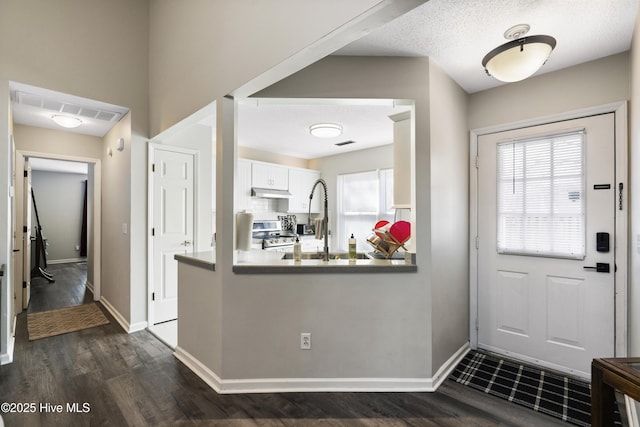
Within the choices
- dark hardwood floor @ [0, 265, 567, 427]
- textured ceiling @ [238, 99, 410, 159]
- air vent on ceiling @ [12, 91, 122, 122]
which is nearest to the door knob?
dark hardwood floor @ [0, 265, 567, 427]

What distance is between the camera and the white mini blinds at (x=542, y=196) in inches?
94.3

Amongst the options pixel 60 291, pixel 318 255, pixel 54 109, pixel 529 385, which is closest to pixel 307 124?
pixel 318 255

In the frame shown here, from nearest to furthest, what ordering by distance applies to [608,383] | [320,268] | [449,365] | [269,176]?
[608,383] < [320,268] < [449,365] < [269,176]


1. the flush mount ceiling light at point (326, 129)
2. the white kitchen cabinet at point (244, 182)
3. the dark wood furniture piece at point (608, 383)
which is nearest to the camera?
the dark wood furniture piece at point (608, 383)

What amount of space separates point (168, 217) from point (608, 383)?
382 cm

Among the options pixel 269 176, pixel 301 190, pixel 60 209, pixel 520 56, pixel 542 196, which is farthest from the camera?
pixel 60 209

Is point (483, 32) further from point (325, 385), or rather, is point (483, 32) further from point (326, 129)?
point (325, 385)

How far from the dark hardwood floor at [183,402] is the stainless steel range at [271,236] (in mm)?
2675

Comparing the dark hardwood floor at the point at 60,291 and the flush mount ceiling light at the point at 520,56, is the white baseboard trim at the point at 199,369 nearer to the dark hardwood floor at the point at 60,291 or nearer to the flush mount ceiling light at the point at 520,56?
the dark hardwood floor at the point at 60,291

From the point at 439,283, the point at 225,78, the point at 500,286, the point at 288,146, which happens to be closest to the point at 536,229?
the point at 500,286

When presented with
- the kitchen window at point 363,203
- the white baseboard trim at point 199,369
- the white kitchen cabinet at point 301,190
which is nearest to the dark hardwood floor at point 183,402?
the white baseboard trim at point 199,369

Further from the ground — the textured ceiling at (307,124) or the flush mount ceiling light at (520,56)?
the textured ceiling at (307,124)

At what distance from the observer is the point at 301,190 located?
230 inches

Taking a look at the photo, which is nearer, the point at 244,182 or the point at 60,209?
the point at 244,182
